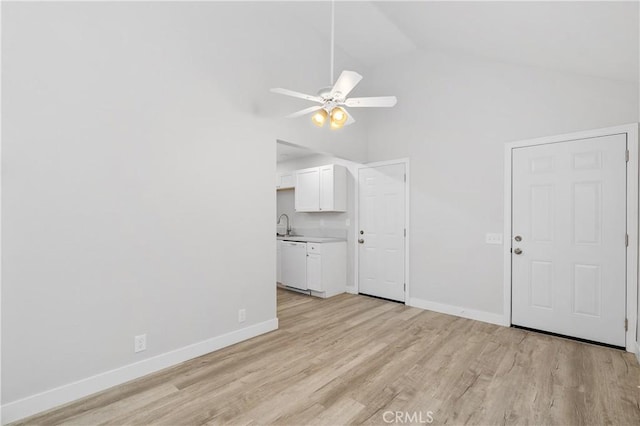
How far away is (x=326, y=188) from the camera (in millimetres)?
5270

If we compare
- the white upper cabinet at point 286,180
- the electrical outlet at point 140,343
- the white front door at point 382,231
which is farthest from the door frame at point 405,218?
the electrical outlet at point 140,343

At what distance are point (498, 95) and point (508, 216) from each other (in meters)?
1.48

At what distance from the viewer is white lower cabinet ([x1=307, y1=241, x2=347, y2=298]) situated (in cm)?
489

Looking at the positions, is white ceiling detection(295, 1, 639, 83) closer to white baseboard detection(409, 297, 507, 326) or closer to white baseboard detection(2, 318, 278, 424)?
white baseboard detection(409, 297, 507, 326)

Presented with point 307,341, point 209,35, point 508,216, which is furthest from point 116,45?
point 508,216

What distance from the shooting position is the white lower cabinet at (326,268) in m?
4.89

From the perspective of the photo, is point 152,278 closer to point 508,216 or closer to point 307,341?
point 307,341

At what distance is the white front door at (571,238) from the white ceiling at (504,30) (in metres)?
0.85

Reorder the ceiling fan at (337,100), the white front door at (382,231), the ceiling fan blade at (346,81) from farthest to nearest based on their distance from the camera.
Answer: the white front door at (382,231) → the ceiling fan at (337,100) → the ceiling fan blade at (346,81)

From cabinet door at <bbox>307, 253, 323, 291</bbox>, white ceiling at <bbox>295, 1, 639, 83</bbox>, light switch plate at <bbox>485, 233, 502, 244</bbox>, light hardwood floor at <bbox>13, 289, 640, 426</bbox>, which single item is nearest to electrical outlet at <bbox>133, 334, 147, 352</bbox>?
light hardwood floor at <bbox>13, 289, 640, 426</bbox>

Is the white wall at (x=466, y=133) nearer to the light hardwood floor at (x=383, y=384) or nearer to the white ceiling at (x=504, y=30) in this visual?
the white ceiling at (x=504, y=30)

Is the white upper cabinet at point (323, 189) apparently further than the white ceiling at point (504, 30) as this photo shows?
Yes

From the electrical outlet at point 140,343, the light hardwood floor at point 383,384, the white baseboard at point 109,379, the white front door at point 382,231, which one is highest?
the white front door at point 382,231

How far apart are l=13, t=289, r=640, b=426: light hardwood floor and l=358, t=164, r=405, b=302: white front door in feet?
4.48
